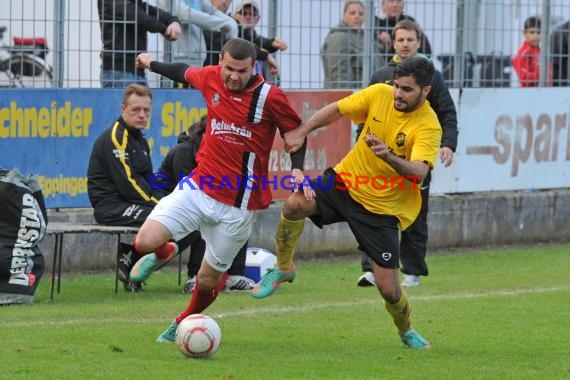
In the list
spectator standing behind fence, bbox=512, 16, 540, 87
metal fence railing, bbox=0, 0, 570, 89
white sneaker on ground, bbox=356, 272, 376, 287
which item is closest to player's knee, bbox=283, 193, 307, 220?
white sneaker on ground, bbox=356, 272, 376, 287

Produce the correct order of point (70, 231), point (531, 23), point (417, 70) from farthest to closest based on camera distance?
point (531, 23) < point (70, 231) < point (417, 70)

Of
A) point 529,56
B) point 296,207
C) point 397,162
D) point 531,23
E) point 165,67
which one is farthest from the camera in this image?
point 529,56

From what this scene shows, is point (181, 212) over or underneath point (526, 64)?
underneath

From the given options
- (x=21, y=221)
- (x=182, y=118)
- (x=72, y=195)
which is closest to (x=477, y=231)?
(x=182, y=118)

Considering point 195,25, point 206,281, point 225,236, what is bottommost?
point 206,281

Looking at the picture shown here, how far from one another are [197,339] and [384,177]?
1.88 meters

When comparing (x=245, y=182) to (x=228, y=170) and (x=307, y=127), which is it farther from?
(x=307, y=127)

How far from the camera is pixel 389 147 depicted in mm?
9375

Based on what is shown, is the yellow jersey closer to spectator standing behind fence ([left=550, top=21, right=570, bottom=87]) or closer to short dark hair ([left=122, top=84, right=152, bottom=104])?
short dark hair ([left=122, top=84, right=152, bottom=104])

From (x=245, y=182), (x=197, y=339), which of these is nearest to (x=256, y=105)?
(x=245, y=182)

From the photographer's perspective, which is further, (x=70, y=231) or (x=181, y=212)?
(x=70, y=231)

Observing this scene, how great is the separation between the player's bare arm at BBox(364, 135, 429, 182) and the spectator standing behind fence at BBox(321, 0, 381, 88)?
6079 mm

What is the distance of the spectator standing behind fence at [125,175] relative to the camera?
12305 mm

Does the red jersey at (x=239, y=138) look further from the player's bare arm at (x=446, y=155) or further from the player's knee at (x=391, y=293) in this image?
the player's bare arm at (x=446, y=155)
